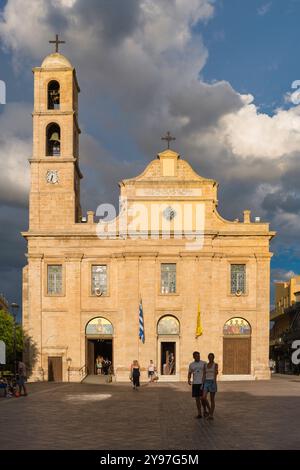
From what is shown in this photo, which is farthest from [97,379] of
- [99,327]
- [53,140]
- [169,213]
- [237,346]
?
[53,140]

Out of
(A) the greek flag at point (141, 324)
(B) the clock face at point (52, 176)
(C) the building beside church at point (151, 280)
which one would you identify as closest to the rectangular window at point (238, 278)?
(C) the building beside church at point (151, 280)

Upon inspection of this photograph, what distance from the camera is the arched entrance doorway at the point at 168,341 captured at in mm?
44188

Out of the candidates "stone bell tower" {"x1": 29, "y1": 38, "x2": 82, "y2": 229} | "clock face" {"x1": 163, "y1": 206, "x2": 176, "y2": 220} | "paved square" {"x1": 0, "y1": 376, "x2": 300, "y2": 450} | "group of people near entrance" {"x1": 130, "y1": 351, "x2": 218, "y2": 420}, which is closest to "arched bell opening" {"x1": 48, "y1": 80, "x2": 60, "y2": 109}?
"stone bell tower" {"x1": 29, "y1": 38, "x2": 82, "y2": 229}

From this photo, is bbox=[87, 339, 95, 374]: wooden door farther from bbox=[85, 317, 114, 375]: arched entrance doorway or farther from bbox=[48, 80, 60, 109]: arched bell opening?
bbox=[48, 80, 60, 109]: arched bell opening

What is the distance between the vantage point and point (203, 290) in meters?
44.2

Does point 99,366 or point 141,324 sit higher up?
point 141,324

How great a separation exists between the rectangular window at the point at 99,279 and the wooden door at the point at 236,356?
27.5 ft

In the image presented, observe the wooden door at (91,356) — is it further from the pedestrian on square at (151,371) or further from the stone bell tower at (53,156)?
the stone bell tower at (53,156)

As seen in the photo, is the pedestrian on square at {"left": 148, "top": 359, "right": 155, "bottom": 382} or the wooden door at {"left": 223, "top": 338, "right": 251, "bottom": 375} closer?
the pedestrian on square at {"left": 148, "top": 359, "right": 155, "bottom": 382}

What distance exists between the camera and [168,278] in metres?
44.6

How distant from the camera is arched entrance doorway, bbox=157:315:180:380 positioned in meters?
44.2

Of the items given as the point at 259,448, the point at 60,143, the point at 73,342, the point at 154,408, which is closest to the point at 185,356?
the point at 73,342

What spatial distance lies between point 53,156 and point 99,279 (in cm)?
872

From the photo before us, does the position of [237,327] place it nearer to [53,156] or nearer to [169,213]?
[169,213]
